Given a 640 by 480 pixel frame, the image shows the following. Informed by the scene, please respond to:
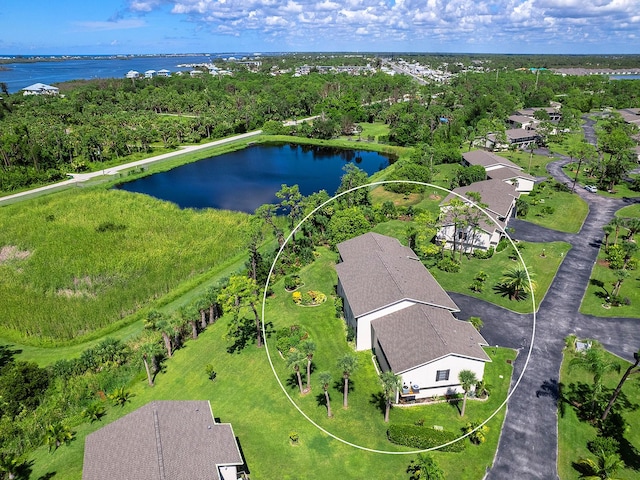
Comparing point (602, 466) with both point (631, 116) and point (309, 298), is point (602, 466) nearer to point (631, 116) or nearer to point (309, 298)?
point (309, 298)

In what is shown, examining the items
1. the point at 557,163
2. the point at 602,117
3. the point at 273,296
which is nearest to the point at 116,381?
the point at 273,296

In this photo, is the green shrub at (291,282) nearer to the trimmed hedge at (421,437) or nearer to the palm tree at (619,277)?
the trimmed hedge at (421,437)

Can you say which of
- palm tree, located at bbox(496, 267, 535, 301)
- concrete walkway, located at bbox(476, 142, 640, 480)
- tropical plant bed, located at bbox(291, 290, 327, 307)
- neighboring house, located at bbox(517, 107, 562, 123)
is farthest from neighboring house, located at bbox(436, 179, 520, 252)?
neighboring house, located at bbox(517, 107, 562, 123)

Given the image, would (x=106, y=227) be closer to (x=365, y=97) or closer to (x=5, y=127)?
(x=5, y=127)

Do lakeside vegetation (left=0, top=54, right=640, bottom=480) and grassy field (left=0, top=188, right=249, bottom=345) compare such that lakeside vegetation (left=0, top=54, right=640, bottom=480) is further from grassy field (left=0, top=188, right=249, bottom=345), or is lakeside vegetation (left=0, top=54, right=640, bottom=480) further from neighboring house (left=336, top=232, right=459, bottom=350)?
neighboring house (left=336, top=232, right=459, bottom=350)

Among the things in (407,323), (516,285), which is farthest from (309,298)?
(516,285)

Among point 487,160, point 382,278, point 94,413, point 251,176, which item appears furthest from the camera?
point 251,176

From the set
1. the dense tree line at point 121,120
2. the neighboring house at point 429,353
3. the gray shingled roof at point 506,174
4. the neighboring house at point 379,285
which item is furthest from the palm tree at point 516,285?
the dense tree line at point 121,120
